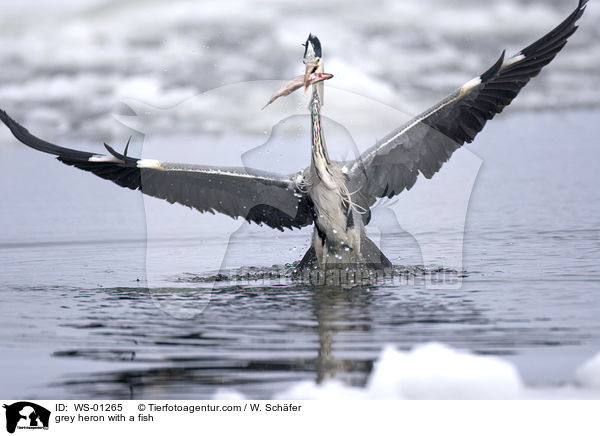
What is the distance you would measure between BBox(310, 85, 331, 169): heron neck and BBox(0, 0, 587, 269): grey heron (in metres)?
0.01

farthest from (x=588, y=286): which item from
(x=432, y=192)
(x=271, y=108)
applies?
(x=432, y=192)

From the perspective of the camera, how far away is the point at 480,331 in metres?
9.53

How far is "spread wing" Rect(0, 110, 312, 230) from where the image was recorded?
12.6m

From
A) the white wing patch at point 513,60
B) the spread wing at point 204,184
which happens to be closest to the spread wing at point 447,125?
the white wing patch at point 513,60

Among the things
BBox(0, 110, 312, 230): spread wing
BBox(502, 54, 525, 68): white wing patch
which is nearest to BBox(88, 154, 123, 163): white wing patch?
BBox(0, 110, 312, 230): spread wing

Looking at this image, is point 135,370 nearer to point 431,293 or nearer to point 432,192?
point 431,293

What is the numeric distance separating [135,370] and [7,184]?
50.6 feet

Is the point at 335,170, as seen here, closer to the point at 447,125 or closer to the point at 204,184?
the point at 447,125

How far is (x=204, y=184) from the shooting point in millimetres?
13125

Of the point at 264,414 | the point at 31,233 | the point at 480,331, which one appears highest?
the point at 31,233

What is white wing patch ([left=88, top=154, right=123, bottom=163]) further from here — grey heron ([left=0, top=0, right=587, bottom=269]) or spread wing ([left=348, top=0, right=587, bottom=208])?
spread wing ([left=348, top=0, right=587, bottom=208])

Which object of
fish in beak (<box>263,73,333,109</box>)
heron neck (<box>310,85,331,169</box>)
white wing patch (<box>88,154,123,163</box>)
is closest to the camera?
fish in beak (<box>263,73,333,109</box>)

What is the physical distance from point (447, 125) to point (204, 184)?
293 cm

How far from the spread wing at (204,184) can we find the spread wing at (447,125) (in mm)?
874
